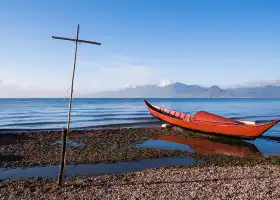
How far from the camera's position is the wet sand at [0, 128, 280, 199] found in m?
8.98

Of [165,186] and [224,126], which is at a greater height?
[224,126]

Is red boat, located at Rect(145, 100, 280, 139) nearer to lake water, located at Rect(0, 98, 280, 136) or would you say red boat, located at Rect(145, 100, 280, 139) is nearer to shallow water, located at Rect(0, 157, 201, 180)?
lake water, located at Rect(0, 98, 280, 136)

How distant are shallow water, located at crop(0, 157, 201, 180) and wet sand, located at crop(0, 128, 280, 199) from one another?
687mm

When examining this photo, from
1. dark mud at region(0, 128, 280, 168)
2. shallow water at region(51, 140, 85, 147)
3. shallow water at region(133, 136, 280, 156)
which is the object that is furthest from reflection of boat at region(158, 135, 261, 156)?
shallow water at region(51, 140, 85, 147)

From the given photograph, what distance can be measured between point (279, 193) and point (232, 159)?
6.89m

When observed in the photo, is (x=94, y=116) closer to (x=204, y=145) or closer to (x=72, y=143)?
(x=72, y=143)

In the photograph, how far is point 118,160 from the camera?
15.0 metres

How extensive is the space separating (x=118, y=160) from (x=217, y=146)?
9.10 metres

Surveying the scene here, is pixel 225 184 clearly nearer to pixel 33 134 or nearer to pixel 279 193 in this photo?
pixel 279 193

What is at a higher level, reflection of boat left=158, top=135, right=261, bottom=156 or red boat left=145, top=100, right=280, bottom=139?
red boat left=145, top=100, right=280, bottom=139

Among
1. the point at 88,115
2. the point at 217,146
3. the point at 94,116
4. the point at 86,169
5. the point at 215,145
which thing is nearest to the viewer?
the point at 86,169

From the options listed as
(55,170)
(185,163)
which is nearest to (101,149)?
(55,170)

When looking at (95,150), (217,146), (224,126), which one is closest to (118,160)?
(95,150)

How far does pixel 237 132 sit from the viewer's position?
72.5 ft
